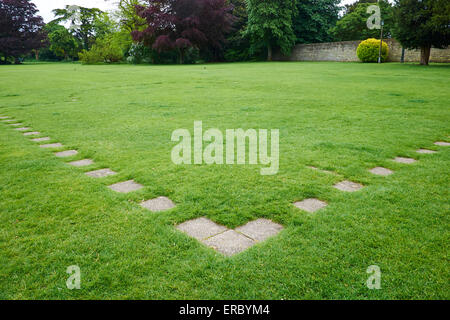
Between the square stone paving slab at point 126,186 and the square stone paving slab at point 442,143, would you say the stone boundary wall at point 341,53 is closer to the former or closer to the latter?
the square stone paving slab at point 442,143

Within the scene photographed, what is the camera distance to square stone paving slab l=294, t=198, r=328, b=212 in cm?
259

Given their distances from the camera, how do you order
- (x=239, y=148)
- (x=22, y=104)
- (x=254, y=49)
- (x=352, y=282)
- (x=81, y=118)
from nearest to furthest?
(x=352, y=282), (x=239, y=148), (x=81, y=118), (x=22, y=104), (x=254, y=49)

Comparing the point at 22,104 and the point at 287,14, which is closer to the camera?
the point at 22,104

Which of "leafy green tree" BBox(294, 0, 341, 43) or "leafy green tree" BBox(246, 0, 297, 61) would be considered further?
"leafy green tree" BBox(294, 0, 341, 43)

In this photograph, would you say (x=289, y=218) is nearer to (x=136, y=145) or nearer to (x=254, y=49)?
(x=136, y=145)

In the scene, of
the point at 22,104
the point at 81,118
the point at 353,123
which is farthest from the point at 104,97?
the point at 353,123

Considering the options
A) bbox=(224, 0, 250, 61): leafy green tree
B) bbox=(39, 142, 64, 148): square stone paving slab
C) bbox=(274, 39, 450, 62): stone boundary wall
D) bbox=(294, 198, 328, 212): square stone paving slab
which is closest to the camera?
bbox=(294, 198, 328, 212): square stone paving slab

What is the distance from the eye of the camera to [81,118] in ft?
21.0

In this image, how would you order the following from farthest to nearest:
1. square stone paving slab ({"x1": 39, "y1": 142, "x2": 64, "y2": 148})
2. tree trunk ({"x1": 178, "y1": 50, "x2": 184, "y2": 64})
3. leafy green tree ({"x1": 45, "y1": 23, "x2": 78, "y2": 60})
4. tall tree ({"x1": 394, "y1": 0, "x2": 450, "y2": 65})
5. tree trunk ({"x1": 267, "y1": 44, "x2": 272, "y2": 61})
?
leafy green tree ({"x1": 45, "y1": 23, "x2": 78, "y2": 60}), tree trunk ({"x1": 267, "y1": 44, "x2": 272, "y2": 61}), tree trunk ({"x1": 178, "y1": 50, "x2": 184, "y2": 64}), tall tree ({"x1": 394, "y1": 0, "x2": 450, "y2": 65}), square stone paving slab ({"x1": 39, "y1": 142, "x2": 64, "y2": 148})

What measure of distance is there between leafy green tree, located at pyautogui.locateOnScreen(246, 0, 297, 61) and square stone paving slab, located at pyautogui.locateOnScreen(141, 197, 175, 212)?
31.1 meters

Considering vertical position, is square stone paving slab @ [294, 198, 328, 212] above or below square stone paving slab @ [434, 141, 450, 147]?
below

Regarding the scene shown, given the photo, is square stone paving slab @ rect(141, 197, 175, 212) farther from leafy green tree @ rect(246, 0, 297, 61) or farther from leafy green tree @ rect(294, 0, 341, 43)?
leafy green tree @ rect(294, 0, 341, 43)

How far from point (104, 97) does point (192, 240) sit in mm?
8433

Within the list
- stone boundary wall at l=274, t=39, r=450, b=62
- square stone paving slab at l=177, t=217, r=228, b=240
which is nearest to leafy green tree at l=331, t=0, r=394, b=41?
stone boundary wall at l=274, t=39, r=450, b=62
